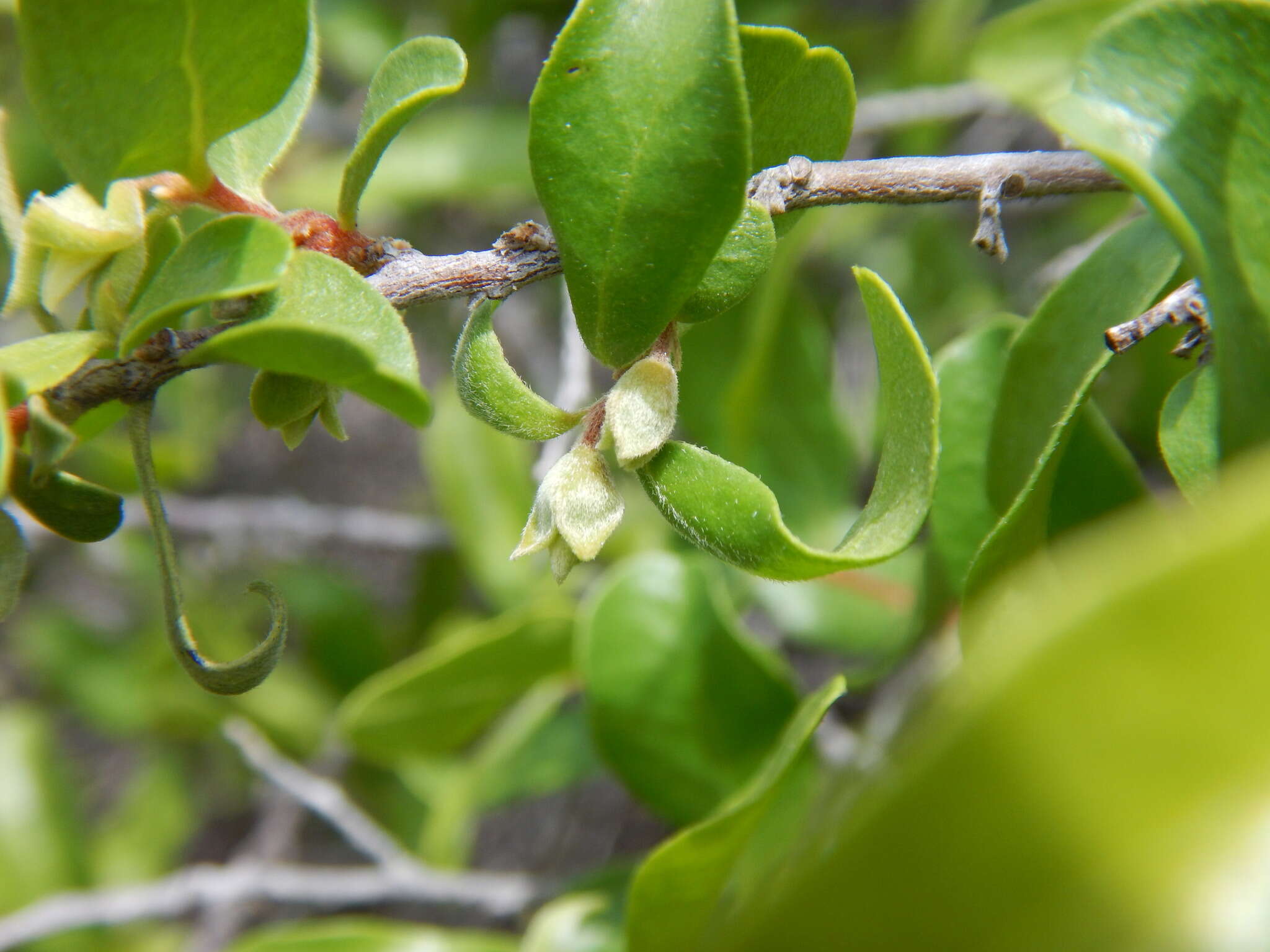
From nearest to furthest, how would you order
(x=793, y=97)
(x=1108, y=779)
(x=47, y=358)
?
(x=1108, y=779)
(x=47, y=358)
(x=793, y=97)

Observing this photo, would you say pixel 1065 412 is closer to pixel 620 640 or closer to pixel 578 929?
pixel 620 640

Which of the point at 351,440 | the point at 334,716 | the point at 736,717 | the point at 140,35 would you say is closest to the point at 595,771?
the point at 736,717

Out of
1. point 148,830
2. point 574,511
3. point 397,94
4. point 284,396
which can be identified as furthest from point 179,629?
point 148,830

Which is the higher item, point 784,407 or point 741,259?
point 741,259

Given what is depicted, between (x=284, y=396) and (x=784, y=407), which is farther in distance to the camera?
(x=784, y=407)

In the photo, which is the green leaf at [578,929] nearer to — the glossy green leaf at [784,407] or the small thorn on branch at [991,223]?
the glossy green leaf at [784,407]

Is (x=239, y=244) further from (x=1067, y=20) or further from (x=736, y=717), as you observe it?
(x=1067, y=20)

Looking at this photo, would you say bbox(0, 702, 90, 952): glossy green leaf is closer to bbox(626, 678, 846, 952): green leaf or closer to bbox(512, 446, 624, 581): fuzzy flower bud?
bbox(626, 678, 846, 952): green leaf

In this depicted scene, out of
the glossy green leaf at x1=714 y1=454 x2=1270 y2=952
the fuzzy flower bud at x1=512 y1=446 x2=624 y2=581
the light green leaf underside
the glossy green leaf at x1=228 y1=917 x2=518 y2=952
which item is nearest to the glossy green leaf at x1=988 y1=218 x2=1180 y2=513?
the light green leaf underside
